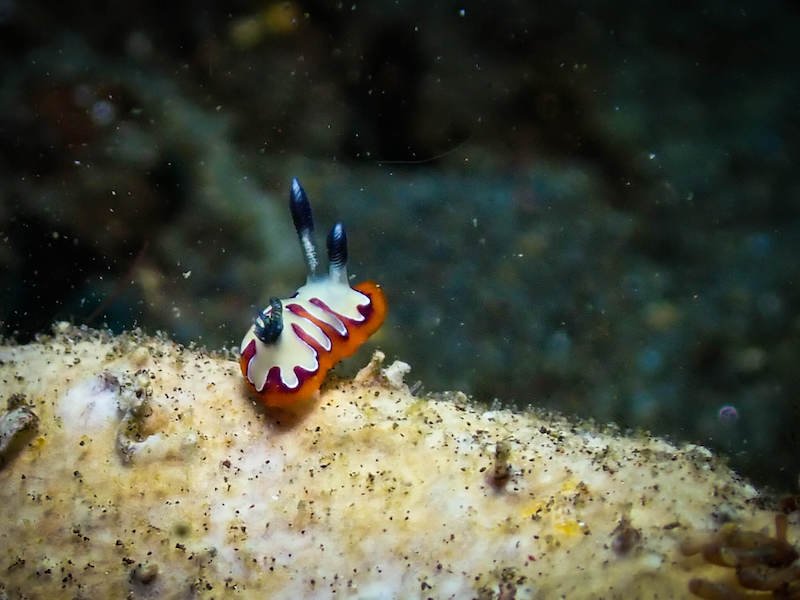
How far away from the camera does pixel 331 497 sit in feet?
7.44

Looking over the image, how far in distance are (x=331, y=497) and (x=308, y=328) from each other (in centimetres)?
68

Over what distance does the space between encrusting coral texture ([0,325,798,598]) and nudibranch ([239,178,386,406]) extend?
130 mm

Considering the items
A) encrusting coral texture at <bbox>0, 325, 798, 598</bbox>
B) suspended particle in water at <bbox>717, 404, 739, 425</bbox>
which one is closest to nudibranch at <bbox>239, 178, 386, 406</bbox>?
encrusting coral texture at <bbox>0, 325, 798, 598</bbox>

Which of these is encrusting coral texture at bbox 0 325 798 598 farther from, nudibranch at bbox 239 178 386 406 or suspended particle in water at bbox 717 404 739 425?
suspended particle in water at bbox 717 404 739 425

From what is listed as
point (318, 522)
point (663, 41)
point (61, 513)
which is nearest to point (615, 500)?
point (318, 522)

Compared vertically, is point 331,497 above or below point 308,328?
below

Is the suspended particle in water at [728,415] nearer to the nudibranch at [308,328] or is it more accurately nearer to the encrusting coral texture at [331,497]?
the encrusting coral texture at [331,497]

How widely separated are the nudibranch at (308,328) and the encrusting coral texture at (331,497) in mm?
130

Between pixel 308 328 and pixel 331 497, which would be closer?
pixel 331 497

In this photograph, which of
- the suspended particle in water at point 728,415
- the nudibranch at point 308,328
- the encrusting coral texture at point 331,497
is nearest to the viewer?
the encrusting coral texture at point 331,497

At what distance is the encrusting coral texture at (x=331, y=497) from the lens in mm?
1989

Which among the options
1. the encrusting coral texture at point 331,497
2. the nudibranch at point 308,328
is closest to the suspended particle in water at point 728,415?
the encrusting coral texture at point 331,497

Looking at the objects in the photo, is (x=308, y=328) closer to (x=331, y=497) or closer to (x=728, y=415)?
(x=331, y=497)

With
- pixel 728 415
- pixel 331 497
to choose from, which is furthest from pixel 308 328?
pixel 728 415
